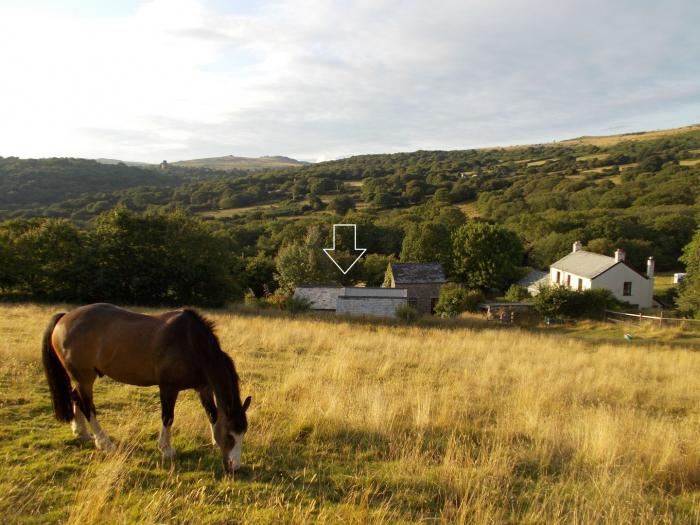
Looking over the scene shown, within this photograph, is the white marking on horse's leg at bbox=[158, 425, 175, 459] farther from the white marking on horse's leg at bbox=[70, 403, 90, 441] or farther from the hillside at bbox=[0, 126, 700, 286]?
the hillside at bbox=[0, 126, 700, 286]

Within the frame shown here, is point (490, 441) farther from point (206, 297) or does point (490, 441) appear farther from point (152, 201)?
point (152, 201)

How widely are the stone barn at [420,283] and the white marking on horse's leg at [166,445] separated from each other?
39201mm

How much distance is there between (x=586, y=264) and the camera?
44969 millimetres

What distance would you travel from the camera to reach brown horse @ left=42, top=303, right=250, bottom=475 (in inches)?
190

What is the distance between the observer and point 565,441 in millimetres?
5918

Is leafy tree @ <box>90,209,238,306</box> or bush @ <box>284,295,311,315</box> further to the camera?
leafy tree @ <box>90,209,238,306</box>

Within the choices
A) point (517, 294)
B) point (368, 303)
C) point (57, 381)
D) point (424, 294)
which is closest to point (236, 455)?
point (57, 381)

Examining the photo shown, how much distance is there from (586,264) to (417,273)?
17170 millimetres

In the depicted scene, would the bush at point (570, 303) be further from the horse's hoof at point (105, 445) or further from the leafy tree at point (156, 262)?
the horse's hoof at point (105, 445)

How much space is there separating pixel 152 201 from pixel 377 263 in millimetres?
68960

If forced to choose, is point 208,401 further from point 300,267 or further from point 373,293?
point 300,267

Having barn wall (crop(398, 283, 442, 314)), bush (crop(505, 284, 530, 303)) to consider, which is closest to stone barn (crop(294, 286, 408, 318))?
barn wall (crop(398, 283, 442, 314))

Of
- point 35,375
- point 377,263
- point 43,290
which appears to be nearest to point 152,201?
point 377,263

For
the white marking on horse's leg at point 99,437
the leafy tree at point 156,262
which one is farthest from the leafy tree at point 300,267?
the white marking on horse's leg at point 99,437
